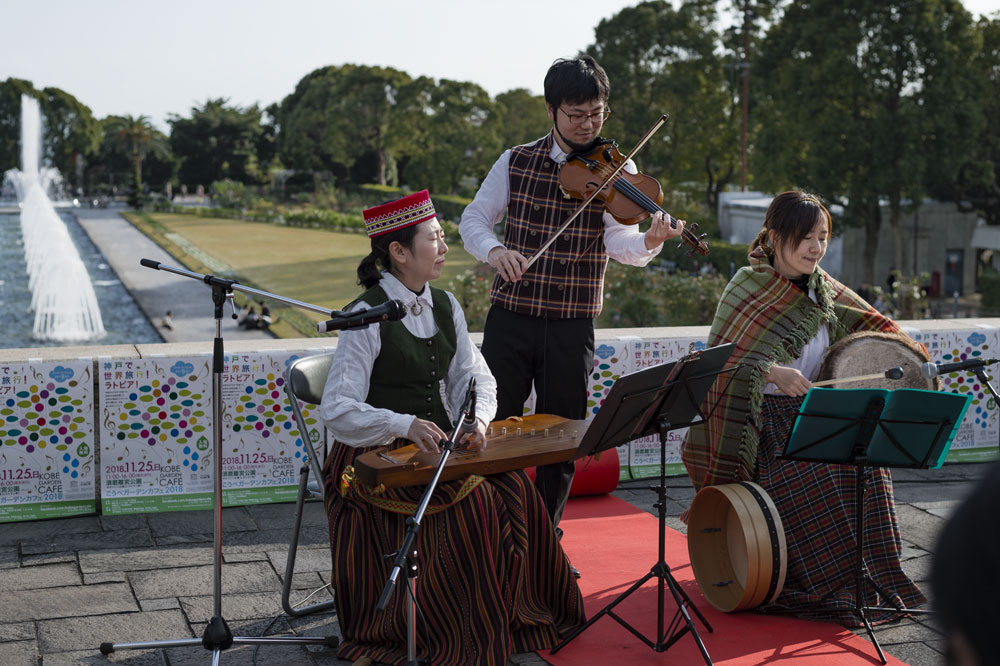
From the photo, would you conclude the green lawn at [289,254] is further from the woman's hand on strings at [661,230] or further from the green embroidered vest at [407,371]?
the green embroidered vest at [407,371]

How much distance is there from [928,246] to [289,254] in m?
20.2

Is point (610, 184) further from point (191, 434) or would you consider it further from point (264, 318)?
point (264, 318)

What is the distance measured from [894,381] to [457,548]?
1768 mm

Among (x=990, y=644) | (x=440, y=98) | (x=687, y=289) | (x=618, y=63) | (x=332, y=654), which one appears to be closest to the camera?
(x=990, y=644)

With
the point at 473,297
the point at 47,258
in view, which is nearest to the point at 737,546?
the point at 473,297

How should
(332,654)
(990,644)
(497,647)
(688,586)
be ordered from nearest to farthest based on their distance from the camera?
(990,644)
(497,647)
(332,654)
(688,586)

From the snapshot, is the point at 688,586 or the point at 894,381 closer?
the point at 894,381

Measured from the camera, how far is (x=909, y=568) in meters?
4.77

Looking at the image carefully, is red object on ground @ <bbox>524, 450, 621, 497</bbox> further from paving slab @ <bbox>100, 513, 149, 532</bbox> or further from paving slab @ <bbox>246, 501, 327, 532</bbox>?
paving slab @ <bbox>100, 513, 149, 532</bbox>

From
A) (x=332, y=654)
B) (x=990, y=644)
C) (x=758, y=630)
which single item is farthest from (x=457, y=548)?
(x=990, y=644)

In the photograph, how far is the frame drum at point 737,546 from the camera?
13.7ft

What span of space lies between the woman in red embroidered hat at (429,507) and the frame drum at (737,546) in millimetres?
638

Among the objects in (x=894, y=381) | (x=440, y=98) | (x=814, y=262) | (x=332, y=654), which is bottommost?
(x=332, y=654)

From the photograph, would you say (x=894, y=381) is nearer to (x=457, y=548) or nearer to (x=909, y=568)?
(x=909, y=568)
